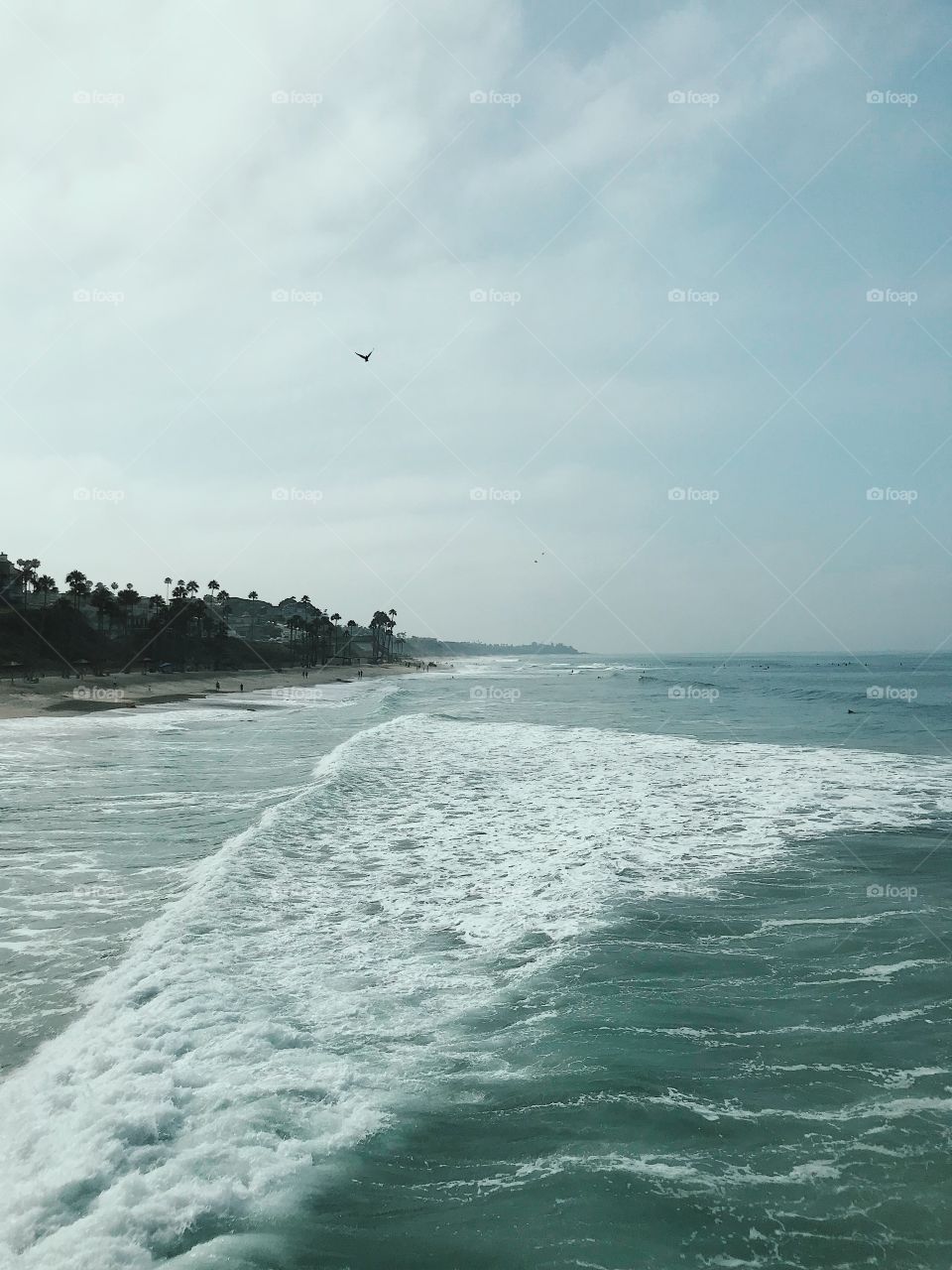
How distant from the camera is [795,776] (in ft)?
75.9

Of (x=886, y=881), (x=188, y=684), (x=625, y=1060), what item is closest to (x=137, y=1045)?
(x=625, y=1060)

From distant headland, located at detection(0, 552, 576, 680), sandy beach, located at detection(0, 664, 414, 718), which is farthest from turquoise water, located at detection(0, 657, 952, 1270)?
distant headland, located at detection(0, 552, 576, 680)

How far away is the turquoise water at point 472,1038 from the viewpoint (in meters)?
4.86

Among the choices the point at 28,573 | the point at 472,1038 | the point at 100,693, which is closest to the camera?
the point at 472,1038

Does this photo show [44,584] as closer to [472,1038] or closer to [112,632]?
[112,632]

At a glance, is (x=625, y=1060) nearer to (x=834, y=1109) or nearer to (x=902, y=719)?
(x=834, y=1109)

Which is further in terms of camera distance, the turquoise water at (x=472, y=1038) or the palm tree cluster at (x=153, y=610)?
the palm tree cluster at (x=153, y=610)

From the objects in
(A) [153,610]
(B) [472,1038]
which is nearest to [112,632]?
(A) [153,610]

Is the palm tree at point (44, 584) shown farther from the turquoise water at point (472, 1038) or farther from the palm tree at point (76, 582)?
the turquoise water at point (472, 1038)

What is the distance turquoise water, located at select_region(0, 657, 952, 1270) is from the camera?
4.86m

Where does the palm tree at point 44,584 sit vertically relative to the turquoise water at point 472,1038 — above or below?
above

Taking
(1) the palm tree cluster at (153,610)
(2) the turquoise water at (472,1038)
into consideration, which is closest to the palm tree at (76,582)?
(1) the palm tree cluster at (153,610)

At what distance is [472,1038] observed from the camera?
7.26m

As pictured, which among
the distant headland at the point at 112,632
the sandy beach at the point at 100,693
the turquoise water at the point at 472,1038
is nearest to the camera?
the turquoise water at the point at 472,1038
